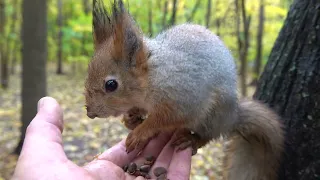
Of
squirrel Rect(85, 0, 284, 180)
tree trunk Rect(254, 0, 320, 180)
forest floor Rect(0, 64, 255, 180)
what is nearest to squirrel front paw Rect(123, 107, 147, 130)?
squirrel Rect(85, 0, 284, 180)

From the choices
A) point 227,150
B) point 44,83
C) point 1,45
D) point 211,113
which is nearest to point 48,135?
point 211,113

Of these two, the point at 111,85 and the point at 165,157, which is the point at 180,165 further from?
the point at 111,85

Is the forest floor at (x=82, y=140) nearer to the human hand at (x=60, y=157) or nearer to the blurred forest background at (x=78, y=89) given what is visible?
the blurred forest background at (x=78, y=89)

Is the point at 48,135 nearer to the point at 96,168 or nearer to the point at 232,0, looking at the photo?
the point at 96,168

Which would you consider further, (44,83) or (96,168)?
(44,83)

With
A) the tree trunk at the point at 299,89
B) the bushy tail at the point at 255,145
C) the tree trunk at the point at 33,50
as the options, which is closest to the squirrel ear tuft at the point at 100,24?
the bushy tail at the point at 255,145

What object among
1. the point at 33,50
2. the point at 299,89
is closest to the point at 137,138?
the point at 299,89
